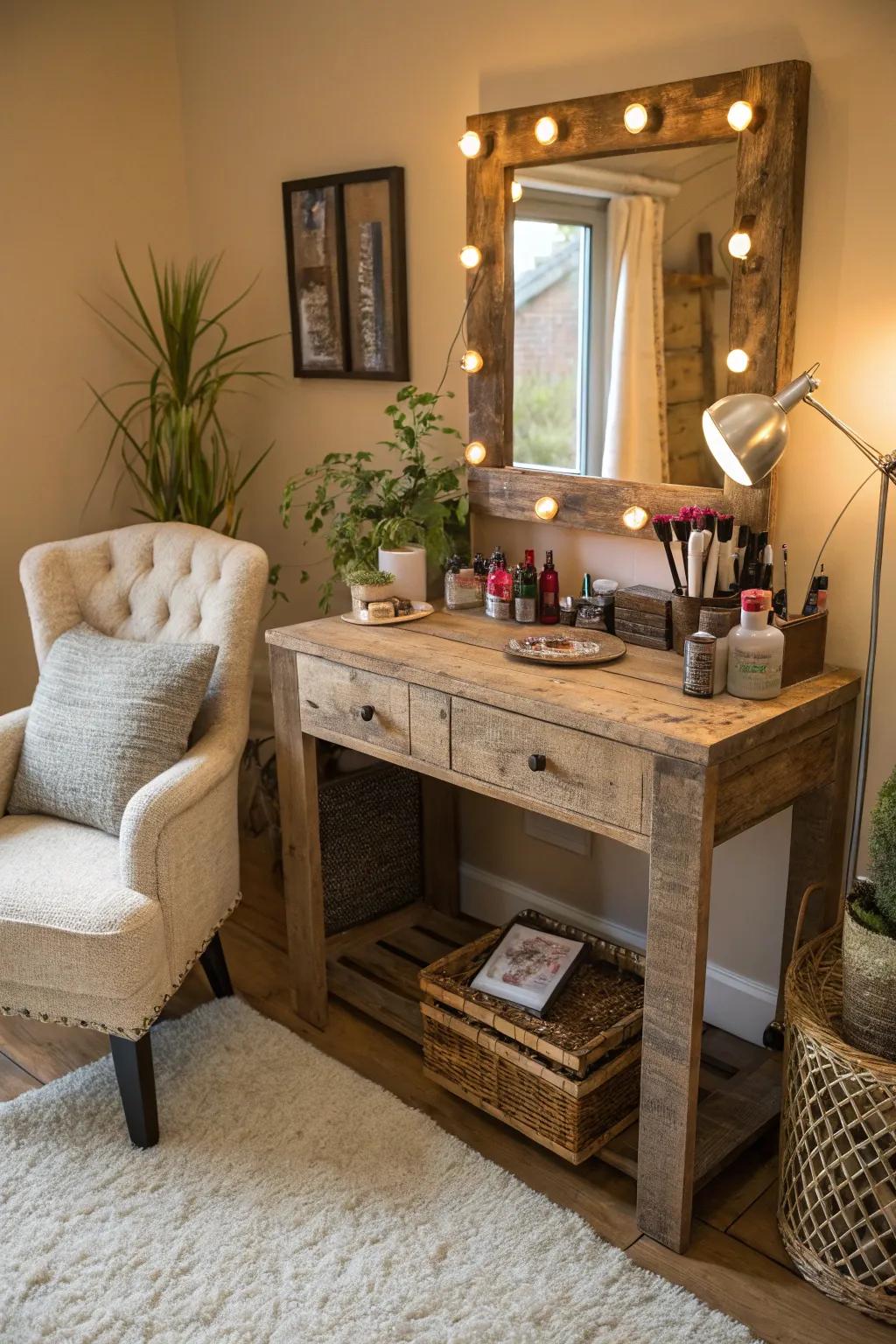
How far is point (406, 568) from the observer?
2.37 metres

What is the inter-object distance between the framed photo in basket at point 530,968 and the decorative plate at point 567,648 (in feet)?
1.95

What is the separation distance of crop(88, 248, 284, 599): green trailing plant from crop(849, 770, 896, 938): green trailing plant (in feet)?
5.21

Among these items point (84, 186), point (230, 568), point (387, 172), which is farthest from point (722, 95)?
point (84, 186)

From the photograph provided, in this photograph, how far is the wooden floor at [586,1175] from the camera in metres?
1.71

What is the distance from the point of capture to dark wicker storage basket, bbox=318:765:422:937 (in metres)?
2.66

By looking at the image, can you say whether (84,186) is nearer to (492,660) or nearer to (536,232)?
(536,232)

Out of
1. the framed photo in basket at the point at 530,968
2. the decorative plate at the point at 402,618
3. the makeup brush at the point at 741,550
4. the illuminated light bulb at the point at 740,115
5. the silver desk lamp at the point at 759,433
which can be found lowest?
the framed photo in basket at the point at 530,968

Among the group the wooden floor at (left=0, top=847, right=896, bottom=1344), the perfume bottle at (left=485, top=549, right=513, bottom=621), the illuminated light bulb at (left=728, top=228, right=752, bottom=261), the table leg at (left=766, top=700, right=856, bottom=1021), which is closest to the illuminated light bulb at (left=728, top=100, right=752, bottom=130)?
the illuminated light bulb at (left=728, top=228, right=752, bottom=261)

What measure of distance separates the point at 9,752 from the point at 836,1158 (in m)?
1.71

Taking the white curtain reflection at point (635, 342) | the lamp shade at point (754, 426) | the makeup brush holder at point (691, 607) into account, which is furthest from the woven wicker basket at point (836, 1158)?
the white curtain reflection at point (635, 342)

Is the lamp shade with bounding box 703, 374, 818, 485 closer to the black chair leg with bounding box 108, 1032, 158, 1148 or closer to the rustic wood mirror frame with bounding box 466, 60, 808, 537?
the rustic wood mirror frame with bounding box 466, 60, 808, 537

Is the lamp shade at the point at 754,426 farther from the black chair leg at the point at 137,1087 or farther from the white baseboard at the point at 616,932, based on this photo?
the black chair leg at the point at 137,1087

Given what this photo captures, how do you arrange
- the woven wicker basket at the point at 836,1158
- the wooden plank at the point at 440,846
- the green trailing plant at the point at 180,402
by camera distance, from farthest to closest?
the green trailing plant at the point at 180,402, the wooden plank at the point at 440,846, the woven wicker basket at the point at 836,1158

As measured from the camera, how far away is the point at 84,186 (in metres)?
2.95
